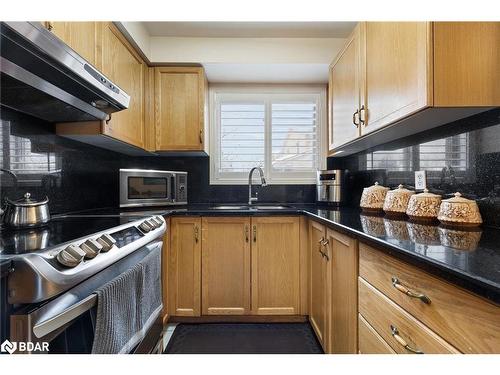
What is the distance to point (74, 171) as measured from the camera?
1.72 m

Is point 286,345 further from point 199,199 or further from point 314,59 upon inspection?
point 314,59

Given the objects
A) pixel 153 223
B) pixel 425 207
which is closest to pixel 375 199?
pixel 425 207

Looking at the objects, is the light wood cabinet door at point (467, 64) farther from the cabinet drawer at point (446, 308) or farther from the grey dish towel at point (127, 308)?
the grey dish towel at point (127, 308)

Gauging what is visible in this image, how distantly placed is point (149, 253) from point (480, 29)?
168 cm

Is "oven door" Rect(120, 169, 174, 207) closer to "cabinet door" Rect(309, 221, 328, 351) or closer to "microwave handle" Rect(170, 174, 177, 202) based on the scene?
"microwave handle" Rect(170, 174, 177, 202)

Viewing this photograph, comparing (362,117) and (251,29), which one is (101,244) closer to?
(362,117)

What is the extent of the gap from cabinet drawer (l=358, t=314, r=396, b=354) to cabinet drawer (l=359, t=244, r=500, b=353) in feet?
0.59

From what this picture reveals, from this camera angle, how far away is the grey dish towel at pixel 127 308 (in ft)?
2.70

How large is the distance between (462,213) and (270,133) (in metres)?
1.77
